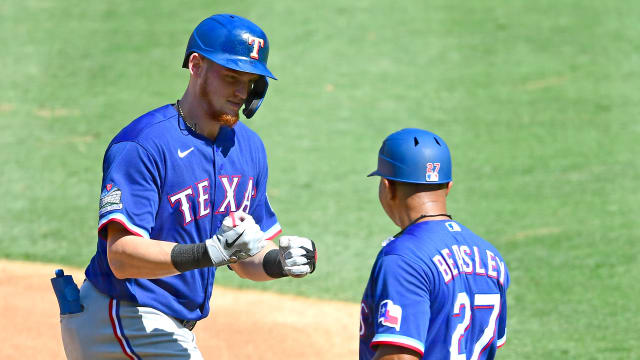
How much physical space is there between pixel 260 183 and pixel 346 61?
10071mm

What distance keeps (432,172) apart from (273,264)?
101cm

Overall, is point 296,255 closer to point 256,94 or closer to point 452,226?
point 452,226

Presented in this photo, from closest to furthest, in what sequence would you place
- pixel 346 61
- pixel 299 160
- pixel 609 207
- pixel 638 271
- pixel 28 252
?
pixel 638 271, pixel 28 252, pixel 609 207, pixel 299 160, pixel 346 61

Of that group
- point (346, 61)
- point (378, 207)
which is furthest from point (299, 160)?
point (346, 61)

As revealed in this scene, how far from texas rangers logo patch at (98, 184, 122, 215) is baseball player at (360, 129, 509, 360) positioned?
41.7 inches

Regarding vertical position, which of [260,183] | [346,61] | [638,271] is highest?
[260,183]

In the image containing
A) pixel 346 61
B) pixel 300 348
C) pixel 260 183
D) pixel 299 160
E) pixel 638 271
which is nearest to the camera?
pixel 260 183

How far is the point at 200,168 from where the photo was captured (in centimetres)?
391

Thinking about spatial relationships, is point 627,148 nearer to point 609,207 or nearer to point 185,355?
point 609,207

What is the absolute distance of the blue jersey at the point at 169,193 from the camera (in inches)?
144

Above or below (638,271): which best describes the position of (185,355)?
above

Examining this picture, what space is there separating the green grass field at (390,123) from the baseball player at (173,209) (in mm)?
3605

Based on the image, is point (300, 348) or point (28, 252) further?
point (28, 252)

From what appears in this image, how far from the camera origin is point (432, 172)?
3.37m
